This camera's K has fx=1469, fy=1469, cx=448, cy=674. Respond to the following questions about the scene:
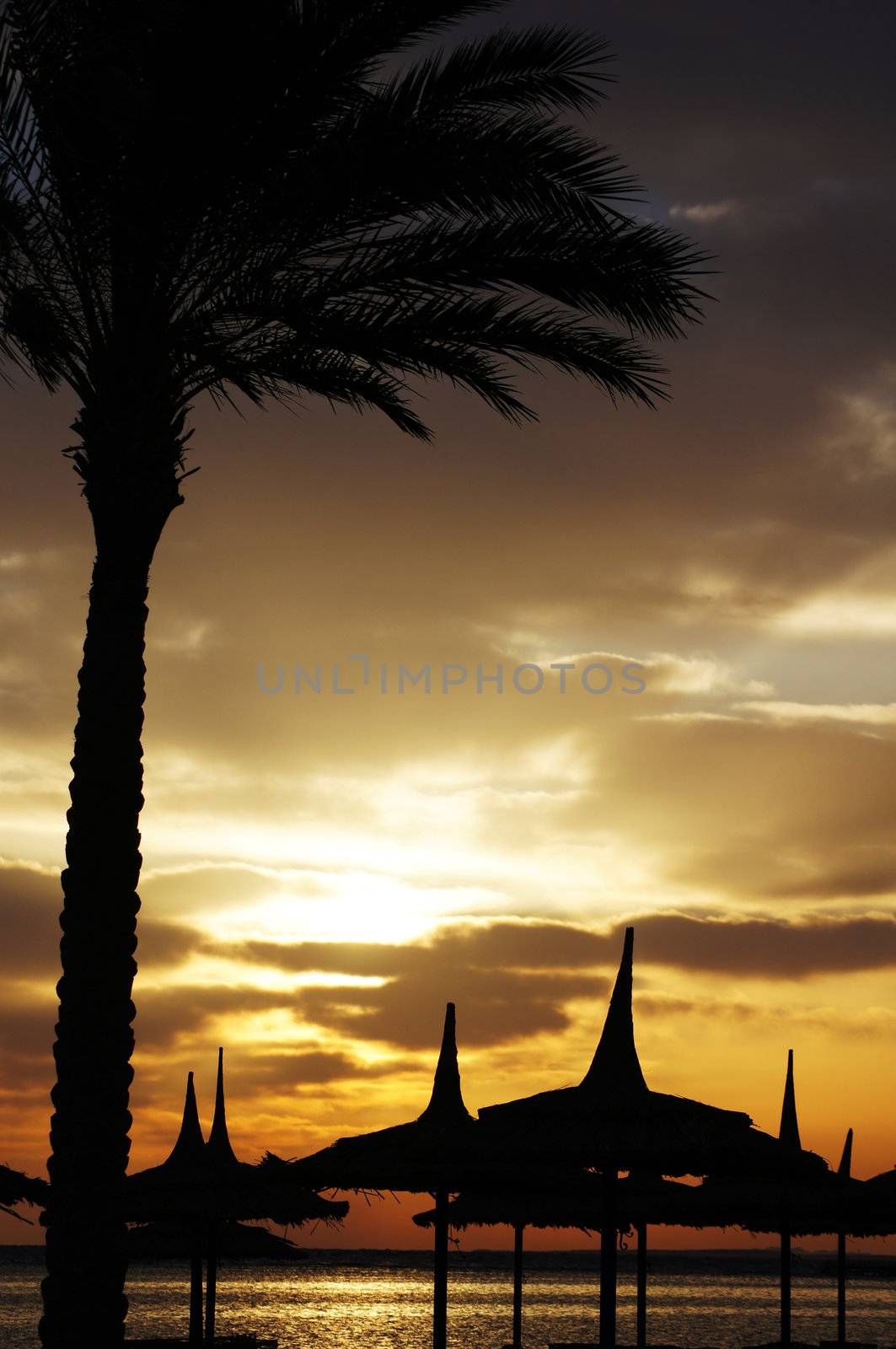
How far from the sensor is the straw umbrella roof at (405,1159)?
49.9ft

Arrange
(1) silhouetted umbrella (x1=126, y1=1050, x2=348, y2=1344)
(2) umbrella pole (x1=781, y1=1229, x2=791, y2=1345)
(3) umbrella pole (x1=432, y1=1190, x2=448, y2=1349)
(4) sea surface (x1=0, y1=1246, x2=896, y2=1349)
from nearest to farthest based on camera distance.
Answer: (3) umbrella pole (x1=432, y1=1190, x2=448, y2=1349) → (1) silhouetted umbrella (x1=126, y1=1050, x2=348, y2=1344) → (2) umbrella pole (x1=781, y1=1229, x2=791, y2=1345) → (4) sea surface (x1=0, y1=1246, x2=896, y2=1349)

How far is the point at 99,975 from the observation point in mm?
9570

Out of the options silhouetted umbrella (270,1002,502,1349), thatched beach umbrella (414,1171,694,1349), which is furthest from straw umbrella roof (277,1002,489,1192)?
thatched beach umbrella (414,1171,694,1349)

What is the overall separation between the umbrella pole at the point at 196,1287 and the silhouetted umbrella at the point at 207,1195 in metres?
0.02

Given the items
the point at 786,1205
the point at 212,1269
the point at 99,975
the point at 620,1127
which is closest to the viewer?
the point at 99,975

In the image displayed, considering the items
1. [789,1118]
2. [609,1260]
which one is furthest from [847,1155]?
[609,1260]

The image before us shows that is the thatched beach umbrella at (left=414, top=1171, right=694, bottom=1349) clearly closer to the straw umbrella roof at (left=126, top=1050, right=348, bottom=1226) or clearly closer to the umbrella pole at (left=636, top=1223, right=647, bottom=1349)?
the umbrella pole at (left=636, top=1223, right=647, bottom=1349)

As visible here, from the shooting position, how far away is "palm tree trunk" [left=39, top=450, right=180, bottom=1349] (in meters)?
9.34

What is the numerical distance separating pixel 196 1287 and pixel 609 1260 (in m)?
9.64

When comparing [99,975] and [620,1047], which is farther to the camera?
[620,1047]

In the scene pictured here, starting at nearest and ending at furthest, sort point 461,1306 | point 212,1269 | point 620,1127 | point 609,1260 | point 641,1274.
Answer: point 620,1127 → point 609,1260 → point 212,1269 → point 641,1274 → point 461,1306

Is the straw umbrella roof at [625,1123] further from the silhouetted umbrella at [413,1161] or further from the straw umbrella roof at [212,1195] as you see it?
the straw umbrella roof at [212,1195]

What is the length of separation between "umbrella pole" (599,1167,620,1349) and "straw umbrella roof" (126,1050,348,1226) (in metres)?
6.60

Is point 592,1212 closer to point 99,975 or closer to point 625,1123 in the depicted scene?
point 625,1123
